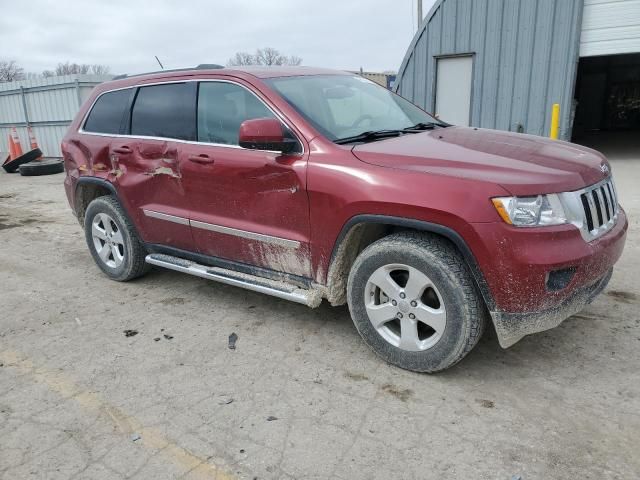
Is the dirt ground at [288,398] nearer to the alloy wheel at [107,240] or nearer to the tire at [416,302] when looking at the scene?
the tire at [416,302]

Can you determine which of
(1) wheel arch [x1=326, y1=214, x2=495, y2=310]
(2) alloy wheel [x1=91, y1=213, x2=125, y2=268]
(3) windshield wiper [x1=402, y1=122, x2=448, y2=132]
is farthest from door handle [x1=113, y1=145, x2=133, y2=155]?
(3) windshield wiper [x1=402, y1=122, x2=448, y2=132]

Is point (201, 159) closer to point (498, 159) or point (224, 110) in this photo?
point (224, 110)

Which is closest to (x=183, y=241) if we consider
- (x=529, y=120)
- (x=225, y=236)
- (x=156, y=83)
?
(x=225, y=236)

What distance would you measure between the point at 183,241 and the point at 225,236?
56cm

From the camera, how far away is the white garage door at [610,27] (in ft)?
33.9

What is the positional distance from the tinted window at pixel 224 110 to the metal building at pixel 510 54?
27.5 feet

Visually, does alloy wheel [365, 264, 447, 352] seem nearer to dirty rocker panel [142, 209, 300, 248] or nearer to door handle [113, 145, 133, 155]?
dirty rocker panel [142, 209, 300, 248]

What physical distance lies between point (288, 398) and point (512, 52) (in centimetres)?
1070

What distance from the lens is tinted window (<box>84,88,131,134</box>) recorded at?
4527 millimetres

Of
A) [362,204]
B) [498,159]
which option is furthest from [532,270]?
[362,204]

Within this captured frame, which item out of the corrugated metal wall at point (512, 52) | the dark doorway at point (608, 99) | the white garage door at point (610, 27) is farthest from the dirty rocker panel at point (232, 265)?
the dark doorway at point (608, 99)

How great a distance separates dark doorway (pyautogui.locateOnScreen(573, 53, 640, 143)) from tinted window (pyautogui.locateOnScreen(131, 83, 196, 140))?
2221cm

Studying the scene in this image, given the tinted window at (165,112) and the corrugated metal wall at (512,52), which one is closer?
the tinted window at (165,112)

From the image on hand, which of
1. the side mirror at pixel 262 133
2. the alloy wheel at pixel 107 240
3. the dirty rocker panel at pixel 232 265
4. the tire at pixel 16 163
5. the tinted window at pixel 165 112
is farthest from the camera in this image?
the tire at pixel 16 163
